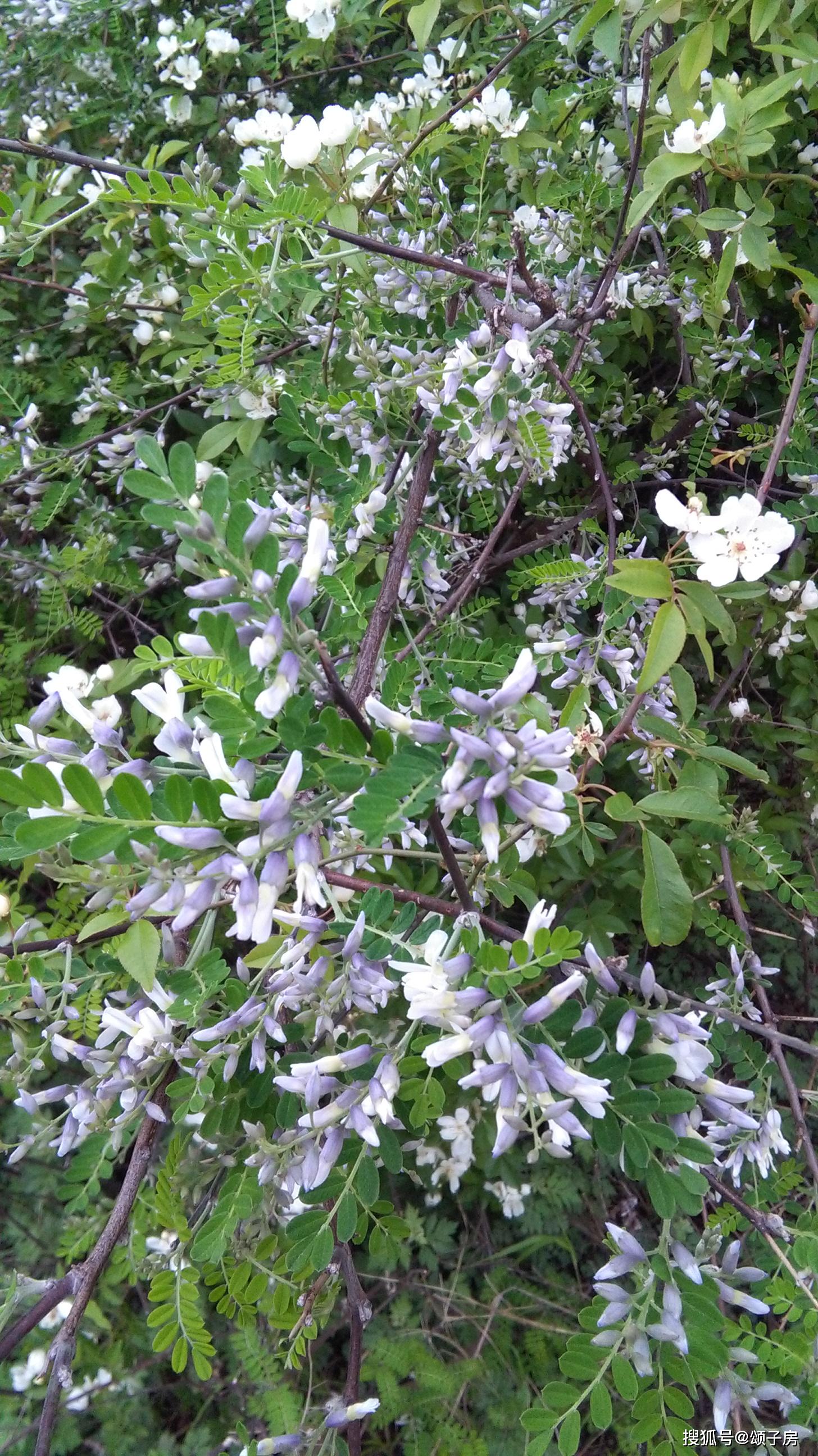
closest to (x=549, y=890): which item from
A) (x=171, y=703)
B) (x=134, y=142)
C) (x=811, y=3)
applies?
(x=171, y=703)

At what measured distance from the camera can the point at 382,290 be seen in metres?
1.77

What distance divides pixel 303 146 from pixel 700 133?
0.66 metres

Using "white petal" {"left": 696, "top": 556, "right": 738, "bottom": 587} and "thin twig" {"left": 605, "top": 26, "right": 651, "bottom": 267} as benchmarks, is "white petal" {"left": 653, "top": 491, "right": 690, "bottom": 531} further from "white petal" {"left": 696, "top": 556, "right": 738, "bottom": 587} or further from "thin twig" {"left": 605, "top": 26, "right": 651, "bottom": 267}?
"thin twig" {"left": 605, "top": 26, "right": 651, "bottom": 267}

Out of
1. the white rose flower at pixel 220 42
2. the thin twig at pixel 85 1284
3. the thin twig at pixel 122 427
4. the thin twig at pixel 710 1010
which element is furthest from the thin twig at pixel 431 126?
the thin twig at pixel 85 1284

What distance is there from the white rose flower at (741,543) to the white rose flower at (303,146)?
0.92 metres

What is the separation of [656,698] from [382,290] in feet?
3.28

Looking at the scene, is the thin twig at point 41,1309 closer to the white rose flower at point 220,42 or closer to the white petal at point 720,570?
the white petal at point 720,570

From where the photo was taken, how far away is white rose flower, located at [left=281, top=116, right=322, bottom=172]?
1.43m

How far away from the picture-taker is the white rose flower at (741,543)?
118 centimetres

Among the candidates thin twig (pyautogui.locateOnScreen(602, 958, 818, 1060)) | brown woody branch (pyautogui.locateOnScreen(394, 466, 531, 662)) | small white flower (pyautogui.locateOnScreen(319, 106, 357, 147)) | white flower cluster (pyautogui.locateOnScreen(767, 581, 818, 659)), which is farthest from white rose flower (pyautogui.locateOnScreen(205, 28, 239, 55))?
thin twig (pyautogui.locateOnScreen(602, 958, 818, 1060))

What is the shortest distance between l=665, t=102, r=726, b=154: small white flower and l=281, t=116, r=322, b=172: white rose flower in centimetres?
60

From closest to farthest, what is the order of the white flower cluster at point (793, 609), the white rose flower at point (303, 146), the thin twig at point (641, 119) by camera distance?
1. the white rose flower at point (303, 146)
2. the thin twig at point (641, 119)
3. the white flower cluster at point (793, 609)

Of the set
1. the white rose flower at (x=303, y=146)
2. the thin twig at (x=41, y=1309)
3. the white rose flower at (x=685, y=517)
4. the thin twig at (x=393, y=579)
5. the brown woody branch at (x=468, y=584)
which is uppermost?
the white rose flower at (x=303, y=146)

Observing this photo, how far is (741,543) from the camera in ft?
4.00
